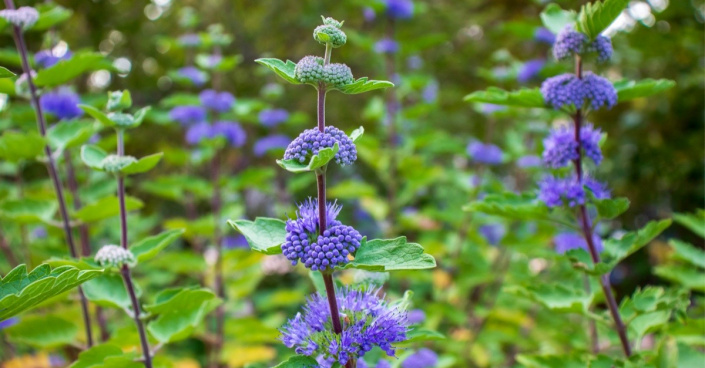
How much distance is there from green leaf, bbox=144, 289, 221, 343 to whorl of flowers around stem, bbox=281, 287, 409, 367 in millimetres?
469

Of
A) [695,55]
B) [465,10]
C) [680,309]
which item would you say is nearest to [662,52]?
[695,55]

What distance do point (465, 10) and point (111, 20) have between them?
3.76 meters

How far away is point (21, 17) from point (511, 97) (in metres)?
1.89

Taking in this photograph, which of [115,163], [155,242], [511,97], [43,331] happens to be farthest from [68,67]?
[511,97]

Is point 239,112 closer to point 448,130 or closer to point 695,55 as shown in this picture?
point 448,130

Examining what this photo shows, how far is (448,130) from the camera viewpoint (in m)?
6.95

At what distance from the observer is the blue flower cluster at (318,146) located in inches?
50.7

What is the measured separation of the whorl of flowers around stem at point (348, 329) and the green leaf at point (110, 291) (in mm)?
743

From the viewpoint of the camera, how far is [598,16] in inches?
68.6

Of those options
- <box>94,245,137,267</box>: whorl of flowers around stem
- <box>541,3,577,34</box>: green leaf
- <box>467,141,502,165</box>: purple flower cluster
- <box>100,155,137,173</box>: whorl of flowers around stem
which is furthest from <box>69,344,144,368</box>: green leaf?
<box>467,141,502,165</box>: purple flower cluster

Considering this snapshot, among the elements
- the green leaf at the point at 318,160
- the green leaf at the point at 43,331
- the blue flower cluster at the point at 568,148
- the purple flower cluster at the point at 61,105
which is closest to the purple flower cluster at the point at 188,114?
the purple flower cluster at the point at 61,105

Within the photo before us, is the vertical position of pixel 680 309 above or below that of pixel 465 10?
below

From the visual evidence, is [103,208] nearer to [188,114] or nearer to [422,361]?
[422,361]

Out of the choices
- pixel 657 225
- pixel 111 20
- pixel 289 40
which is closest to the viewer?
pixel 657 225
